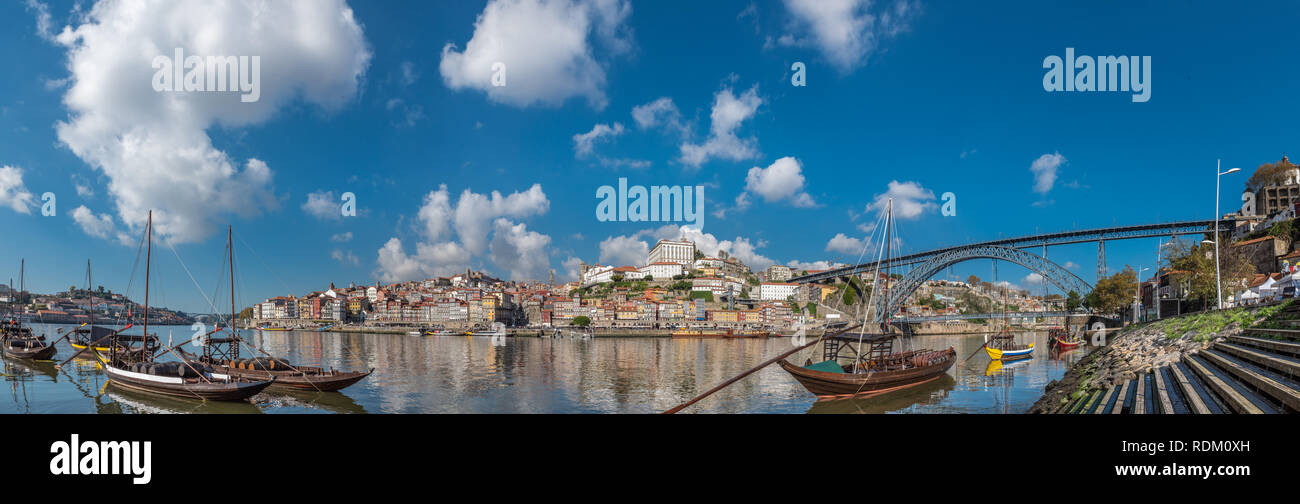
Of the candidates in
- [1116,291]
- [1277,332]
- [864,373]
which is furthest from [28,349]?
[1116,291]

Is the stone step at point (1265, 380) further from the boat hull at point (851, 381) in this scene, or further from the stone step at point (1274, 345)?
the boat hull at point (851, 381)

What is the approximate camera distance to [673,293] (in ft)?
299

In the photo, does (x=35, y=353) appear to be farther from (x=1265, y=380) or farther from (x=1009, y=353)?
(x=1009, y=353)

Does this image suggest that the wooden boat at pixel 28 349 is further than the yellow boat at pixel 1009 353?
No

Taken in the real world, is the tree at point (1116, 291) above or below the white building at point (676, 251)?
below

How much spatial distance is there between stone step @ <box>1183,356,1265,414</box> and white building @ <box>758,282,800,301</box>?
89.4m

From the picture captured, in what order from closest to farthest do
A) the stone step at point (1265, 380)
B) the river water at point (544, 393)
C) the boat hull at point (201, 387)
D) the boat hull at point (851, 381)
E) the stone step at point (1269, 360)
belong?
the stone step at point (1265, 380) < the stone step at point (1269, 360) < the boat hull at point (201, 387) < the river water at point (544, 393) < the boat hull at point (851, 381)

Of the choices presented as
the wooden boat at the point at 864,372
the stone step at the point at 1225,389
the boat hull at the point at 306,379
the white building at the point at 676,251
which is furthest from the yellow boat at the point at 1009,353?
the white building at the point at 676,251

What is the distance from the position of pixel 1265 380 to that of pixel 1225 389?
0.60 meters

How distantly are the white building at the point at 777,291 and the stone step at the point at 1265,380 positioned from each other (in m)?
89.8

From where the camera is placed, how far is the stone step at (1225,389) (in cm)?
562
